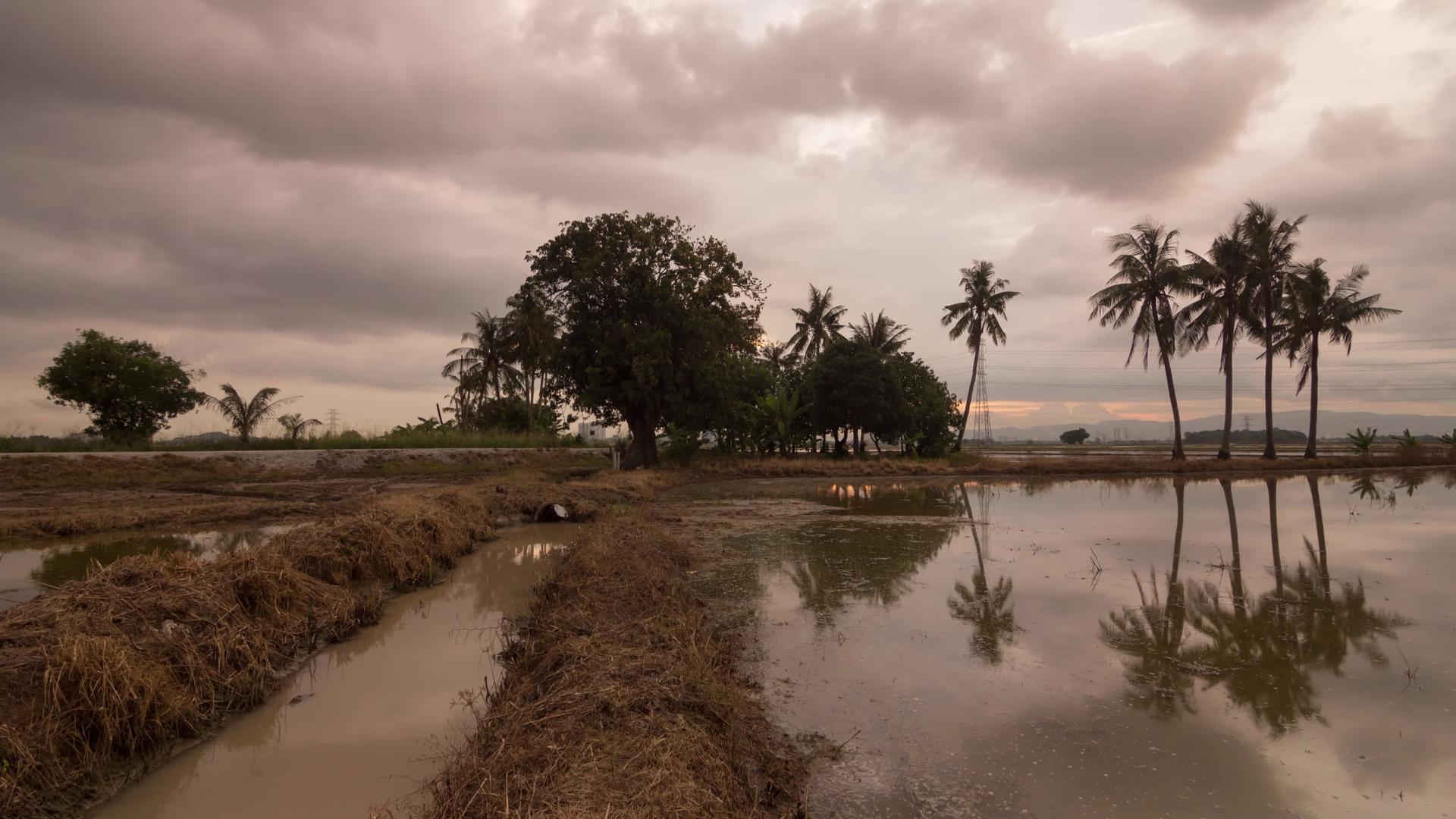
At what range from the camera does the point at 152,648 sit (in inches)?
165

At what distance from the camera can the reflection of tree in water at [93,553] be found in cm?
741

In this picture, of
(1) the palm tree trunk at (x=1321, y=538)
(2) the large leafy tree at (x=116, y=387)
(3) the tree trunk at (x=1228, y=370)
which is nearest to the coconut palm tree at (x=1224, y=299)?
(3) the tree trunk at (x=1228, y=370)

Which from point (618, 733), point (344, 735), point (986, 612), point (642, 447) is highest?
point (642, 447)

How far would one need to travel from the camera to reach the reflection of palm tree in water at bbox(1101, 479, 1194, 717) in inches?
169

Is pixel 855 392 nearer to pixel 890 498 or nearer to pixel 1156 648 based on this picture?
pixel 890 498

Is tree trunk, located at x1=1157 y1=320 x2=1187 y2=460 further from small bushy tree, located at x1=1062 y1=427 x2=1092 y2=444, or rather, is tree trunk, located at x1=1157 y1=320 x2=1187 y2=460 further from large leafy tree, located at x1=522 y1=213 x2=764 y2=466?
small bushy tree, located at x1=1062 y1=427 x2=1092 y2=444

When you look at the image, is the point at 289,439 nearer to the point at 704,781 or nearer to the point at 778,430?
the point at 778,430

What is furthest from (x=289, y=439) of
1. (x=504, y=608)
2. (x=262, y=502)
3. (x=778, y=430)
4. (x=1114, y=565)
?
(x=1114, y=565)

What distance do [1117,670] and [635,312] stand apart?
21560 millimetres

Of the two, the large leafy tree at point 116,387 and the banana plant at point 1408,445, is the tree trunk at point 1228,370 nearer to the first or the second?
the banana plant at point 1408,445

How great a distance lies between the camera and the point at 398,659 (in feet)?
17.6

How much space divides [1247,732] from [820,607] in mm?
3505

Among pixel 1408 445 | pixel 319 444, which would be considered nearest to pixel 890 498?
pixel 319 444

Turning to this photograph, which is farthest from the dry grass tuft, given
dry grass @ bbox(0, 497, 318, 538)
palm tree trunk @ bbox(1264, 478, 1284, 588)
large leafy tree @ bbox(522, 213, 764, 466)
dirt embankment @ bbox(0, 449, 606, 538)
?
large leafy tree @ bbox(522, 213, 764, 466)
